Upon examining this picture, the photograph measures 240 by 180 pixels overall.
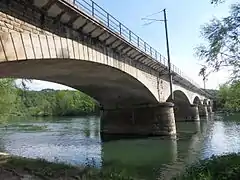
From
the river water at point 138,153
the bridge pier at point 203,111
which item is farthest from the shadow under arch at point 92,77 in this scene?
the bridge pier at point 203,111

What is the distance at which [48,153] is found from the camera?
22.1 meters

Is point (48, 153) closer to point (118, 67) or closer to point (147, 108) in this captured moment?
point (118, 67)

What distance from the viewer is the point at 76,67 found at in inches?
707

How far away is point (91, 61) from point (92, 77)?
6762 millimetres

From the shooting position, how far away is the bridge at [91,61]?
1059 centimetres

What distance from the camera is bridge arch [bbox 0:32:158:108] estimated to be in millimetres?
10547

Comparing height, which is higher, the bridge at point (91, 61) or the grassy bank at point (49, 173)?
the bridge at point (91, 61)

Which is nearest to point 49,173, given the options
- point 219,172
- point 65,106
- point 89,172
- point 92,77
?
point 89,172

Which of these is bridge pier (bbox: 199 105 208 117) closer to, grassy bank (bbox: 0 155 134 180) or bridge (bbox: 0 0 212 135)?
bridge (bbox: 0 0 212 135)

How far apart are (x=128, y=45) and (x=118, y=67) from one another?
1.84 meters

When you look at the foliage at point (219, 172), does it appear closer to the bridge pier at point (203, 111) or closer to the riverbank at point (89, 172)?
the riverbank at point (89, 172)

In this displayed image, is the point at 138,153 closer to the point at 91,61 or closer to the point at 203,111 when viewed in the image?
the point at 91,61

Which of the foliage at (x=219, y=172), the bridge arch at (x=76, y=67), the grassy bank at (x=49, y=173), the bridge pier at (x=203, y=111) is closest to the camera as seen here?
the foliage at (x=219, y=172)

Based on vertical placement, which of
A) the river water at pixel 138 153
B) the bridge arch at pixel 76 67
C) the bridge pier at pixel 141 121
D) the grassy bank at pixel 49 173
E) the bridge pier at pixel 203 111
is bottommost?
the river water at pixel 138 153
